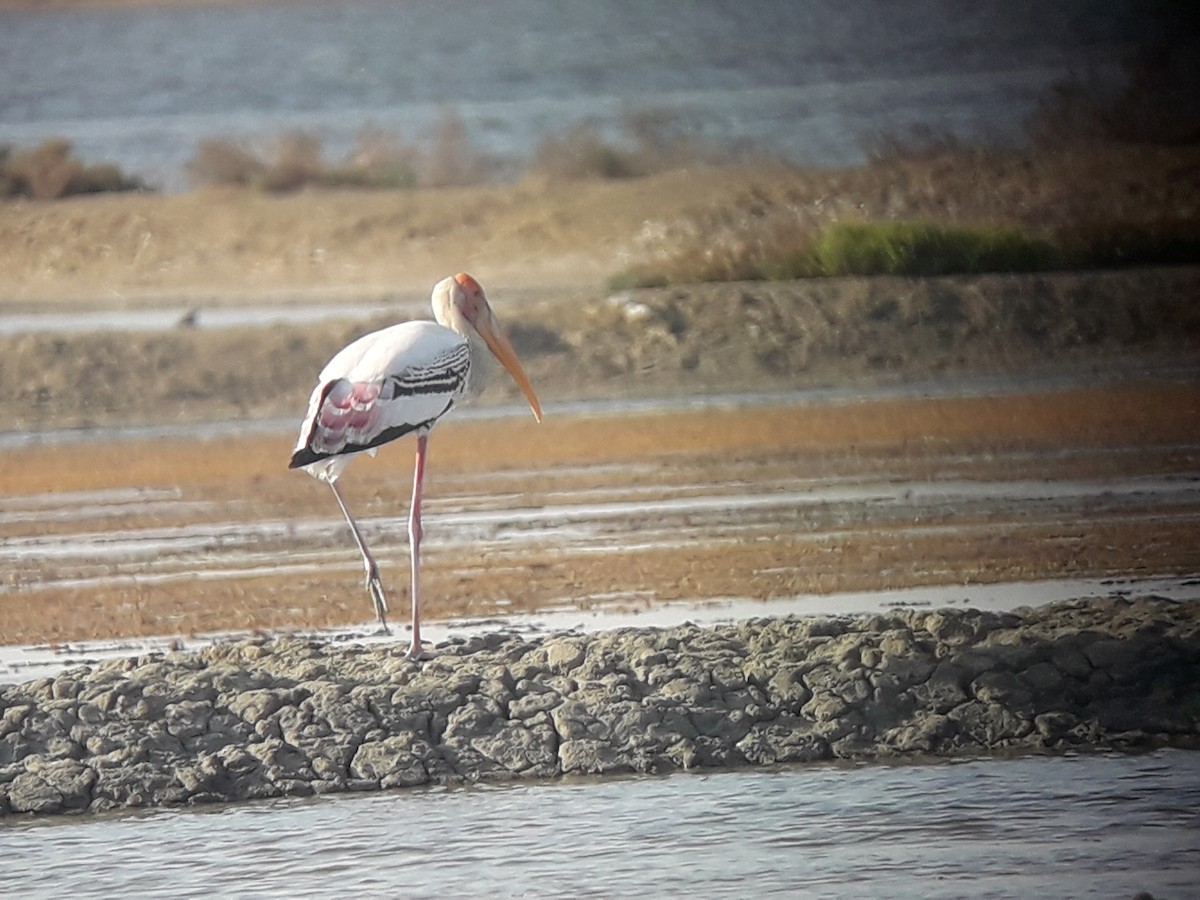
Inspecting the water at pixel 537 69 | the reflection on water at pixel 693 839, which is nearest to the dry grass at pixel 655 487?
the water at pixel 537 69

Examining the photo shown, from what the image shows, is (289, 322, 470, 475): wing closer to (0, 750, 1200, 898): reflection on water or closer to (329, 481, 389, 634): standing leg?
(329, 481, 389, 634): standing leg

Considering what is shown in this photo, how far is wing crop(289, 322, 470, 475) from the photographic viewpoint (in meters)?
4.96

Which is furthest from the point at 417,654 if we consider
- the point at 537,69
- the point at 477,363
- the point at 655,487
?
the point at 537,69

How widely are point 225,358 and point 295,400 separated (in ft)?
1.00

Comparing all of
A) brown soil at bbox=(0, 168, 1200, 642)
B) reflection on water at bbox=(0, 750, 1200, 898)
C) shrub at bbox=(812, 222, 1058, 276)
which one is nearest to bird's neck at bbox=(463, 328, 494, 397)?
brown soil at bbox=(0, 168, 1200, 642)

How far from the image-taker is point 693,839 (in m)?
4.20

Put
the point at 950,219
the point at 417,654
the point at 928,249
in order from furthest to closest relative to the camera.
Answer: the point at 928,249, the point at 950,219, the point at 417,654

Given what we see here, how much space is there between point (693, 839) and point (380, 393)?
4.78 ft

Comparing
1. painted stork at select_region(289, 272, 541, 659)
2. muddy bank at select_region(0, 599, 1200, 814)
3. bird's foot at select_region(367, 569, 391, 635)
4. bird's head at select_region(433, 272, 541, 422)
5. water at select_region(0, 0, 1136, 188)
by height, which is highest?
water at select_region(0, 0, 1136, 188)

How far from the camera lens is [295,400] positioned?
291 inches

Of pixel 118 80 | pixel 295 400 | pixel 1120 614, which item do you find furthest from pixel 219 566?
pixel 1120 614

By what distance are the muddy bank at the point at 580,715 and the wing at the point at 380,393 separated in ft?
1.89

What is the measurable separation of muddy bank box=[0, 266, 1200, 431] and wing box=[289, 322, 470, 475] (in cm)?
200

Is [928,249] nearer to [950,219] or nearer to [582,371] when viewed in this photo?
[950,219]
